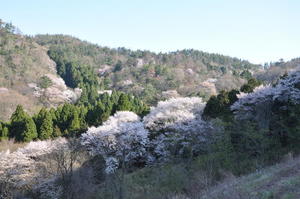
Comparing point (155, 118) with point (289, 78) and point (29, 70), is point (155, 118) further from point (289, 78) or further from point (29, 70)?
point (29, 70)

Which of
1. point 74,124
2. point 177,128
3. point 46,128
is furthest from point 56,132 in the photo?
point 177,128

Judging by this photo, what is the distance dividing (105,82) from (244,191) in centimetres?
5786

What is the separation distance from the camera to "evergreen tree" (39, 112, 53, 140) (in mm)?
28436

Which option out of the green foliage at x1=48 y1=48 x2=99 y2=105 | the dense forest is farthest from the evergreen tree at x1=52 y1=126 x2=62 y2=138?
the green foliage at x1=48 y1=48 x2=99 y2=105

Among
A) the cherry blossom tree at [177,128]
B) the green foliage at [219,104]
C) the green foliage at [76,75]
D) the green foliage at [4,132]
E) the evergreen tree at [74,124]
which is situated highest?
the green foliage at [76,75]

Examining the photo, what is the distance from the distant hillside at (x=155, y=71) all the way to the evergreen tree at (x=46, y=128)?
23.7m

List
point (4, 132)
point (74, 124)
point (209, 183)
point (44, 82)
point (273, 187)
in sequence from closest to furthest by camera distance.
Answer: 1. point (273, 187)
2. point (209, 183)
3. point (4, 132)
4. point (74, 124)
5. point (44, 82)

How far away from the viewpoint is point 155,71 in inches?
2621

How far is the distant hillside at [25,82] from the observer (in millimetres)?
47312

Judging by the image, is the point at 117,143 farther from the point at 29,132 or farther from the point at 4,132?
the point at 4,132

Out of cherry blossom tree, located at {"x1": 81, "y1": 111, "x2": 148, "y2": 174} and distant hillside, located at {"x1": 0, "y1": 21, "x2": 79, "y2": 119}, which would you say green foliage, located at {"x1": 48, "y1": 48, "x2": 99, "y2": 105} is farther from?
cherry blossom tree, located at {"x1": 81, "y1": 111, "x2": 148, "y2": 174}

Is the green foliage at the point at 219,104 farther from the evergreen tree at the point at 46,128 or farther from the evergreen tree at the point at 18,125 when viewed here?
the evergreen tree at the point at 18,125

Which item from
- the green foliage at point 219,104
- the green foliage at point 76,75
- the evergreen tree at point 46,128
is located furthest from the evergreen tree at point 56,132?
the green foliage at point 76,75

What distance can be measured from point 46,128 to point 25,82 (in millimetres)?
27664
